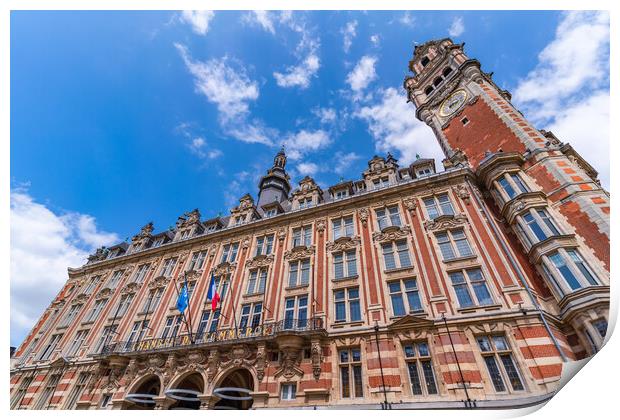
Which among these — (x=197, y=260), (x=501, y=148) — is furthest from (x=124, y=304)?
(x=501, y=148)

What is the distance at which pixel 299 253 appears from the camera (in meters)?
21.7

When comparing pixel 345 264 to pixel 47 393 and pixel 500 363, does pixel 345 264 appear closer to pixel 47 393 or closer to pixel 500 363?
pixel 500 363

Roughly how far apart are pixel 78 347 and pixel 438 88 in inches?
1690

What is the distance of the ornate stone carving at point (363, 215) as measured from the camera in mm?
21448

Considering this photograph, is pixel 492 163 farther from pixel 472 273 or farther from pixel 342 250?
pixel 342 250

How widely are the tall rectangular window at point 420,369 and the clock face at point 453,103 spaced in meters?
23.8

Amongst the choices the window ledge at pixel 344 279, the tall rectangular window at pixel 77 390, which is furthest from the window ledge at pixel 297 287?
the tall rectangular window at pixel 77 390

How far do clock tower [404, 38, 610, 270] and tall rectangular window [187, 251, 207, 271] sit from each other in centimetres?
2238

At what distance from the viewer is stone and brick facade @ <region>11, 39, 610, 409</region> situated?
44.5ft

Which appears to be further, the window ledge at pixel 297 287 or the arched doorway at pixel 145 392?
the window ledge at pixel 297 287

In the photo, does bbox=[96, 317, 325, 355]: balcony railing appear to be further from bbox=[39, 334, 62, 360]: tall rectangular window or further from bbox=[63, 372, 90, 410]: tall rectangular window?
bbox=[39, 334, 62, 360]: tall rectangular window

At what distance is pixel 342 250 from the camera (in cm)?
2041

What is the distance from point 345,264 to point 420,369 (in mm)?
7501

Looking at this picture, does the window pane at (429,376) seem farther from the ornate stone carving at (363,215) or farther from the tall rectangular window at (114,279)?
the tall rectangular window at (114,279)
